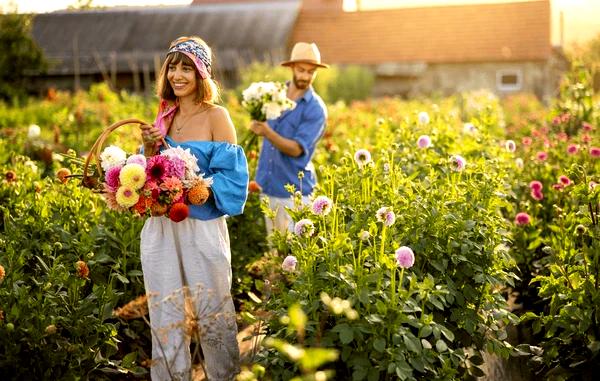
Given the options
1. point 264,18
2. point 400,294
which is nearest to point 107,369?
point 400,294

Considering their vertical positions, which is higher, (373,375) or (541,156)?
(541,156)

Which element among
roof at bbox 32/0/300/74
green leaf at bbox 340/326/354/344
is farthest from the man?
roof at bbox 32/0/300/74

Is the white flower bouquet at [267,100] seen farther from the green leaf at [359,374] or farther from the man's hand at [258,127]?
the green leaf at [359,374]

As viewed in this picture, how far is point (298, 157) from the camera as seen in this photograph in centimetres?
551

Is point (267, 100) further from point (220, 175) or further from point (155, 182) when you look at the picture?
point (155, 182)

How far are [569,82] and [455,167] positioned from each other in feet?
16.6

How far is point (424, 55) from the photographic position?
1117 inches

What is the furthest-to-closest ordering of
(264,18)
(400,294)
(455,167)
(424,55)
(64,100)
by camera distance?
(264,18)
(424,55)
(64,100)
(455,167)
(400,294)

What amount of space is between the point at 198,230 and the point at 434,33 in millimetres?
26686

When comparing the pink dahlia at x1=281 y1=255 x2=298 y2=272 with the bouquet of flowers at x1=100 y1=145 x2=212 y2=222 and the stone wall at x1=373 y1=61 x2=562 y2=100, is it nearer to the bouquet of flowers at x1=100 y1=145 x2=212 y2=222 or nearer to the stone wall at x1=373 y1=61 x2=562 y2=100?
the bouquet of flowers at x1=100 y1=145 x2=212 y2=222

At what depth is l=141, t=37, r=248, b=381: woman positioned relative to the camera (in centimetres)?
377

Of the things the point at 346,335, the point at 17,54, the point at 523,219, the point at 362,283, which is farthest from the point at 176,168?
the point at 17,54

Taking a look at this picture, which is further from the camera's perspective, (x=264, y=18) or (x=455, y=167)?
(x=264, y=18)

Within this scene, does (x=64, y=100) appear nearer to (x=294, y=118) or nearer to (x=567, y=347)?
(x=294, y=118)
